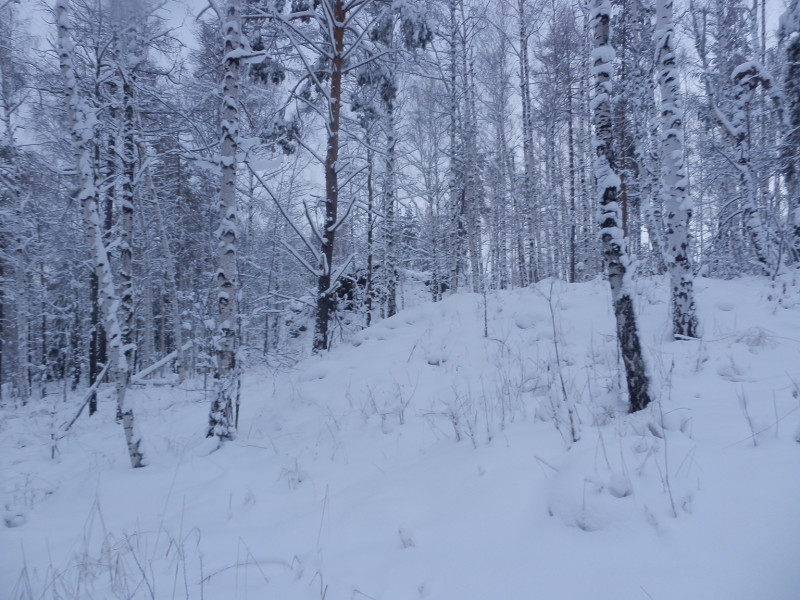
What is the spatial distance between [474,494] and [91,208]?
5184 mm

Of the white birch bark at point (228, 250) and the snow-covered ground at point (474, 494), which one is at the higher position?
the white birch bark at point (228, 250)

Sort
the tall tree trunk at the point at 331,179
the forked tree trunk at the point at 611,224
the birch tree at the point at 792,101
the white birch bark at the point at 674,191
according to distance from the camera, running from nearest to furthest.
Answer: the forked tree trunk at the point at 611,224 < the white birch bark at the point at 674,191 < the birch tree at the point at 792,101 < the tall tree trunk at the point at 331,179

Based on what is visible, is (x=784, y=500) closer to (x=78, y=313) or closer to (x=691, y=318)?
(x=691, y=318)

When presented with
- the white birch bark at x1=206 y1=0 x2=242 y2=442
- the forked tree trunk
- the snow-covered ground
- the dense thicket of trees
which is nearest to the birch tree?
the dense thicket of trees

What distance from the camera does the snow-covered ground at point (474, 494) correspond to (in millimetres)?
1664

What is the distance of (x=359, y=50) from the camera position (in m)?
8.66

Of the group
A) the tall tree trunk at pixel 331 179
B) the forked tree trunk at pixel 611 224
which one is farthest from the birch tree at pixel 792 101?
the tall tree trunk at pixel 331 179

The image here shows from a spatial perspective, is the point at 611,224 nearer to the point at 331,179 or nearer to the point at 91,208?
the point at 91,208

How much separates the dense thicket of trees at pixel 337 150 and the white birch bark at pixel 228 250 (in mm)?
28

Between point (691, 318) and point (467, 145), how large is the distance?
1074 cm

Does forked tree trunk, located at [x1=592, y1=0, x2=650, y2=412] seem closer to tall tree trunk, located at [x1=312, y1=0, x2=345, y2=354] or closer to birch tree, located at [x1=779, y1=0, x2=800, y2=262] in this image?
tall tree trunk, located at [x1=312, y1=0, x2=345, y2=354]

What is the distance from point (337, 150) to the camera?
26.2 feet

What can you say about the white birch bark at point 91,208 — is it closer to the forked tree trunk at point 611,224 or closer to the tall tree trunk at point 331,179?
the tall tree trunk at point 331,179

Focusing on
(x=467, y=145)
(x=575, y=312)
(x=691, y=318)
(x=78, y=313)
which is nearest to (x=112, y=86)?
(x=467, y=145)
